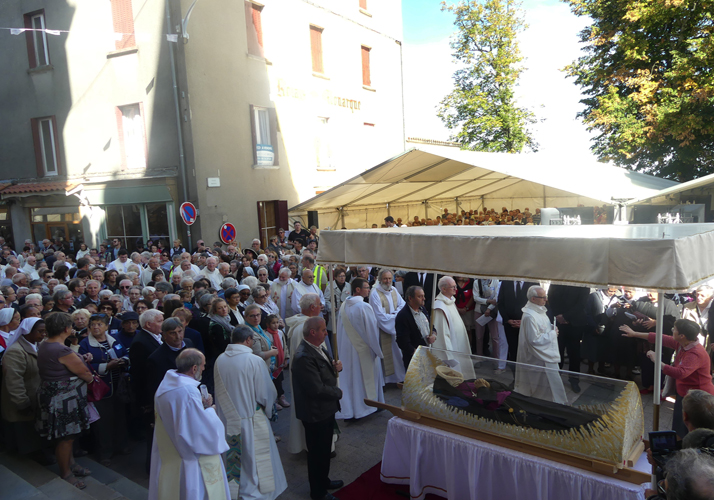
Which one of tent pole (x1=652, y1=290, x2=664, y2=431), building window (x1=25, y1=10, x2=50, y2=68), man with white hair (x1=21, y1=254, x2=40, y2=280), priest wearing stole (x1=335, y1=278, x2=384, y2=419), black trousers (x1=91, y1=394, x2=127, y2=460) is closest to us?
tent pole (x1=652, y1=290, x2=664, y2=431)

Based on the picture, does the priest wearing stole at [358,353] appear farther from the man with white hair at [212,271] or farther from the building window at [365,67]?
the building window at [365,67]

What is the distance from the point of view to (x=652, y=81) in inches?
733

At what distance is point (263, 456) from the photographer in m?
4.31

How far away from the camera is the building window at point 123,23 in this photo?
A: 14.9 metres

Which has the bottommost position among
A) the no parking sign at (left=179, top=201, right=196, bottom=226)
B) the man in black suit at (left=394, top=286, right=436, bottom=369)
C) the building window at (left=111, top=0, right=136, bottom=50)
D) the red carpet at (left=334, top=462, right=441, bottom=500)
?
the red carpet at (left=334, top=462, right=441, bottom=500)

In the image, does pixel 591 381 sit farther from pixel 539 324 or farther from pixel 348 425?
pixel 348 425

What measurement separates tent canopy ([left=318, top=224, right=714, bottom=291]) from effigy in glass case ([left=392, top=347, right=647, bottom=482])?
100 centimetres

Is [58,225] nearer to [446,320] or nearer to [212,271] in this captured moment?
[212,271]

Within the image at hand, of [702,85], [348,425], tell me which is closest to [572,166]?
[702,85]

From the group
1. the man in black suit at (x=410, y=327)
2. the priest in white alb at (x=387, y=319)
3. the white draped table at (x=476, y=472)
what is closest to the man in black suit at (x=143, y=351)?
the white draped table at (x=476, y=472)

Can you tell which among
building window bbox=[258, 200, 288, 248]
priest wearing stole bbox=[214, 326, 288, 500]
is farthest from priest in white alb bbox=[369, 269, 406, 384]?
building window bbox=[258, 200, 288, 248]

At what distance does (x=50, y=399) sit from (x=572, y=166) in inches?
572

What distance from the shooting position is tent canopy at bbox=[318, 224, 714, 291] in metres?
2.98

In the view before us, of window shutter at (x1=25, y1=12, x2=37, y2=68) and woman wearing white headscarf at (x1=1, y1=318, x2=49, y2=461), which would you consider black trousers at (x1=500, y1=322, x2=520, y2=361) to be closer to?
woman wearing white headscarf at (x1=1, y1=318, x2=49, y2=461)
